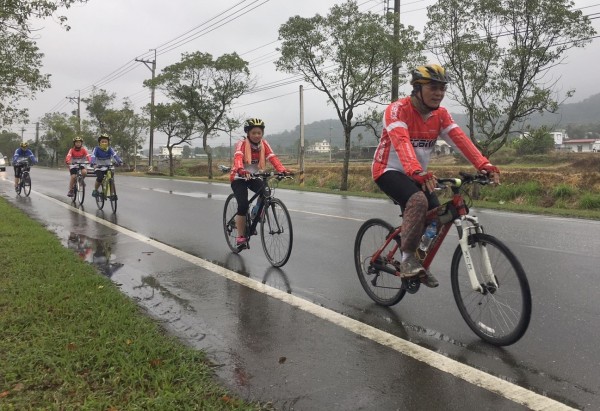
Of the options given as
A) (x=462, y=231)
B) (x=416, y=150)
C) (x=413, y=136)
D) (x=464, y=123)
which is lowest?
(x=462, y=231)

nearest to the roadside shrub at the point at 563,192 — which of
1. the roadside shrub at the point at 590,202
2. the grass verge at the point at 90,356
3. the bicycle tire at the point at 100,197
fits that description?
the roadside shrub at the point at 590,202

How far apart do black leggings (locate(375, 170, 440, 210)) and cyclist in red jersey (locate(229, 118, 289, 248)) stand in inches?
89.8

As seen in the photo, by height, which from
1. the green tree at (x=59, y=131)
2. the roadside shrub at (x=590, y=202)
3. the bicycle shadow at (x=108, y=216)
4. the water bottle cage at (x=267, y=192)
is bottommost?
the bicycle shadow at (x=108, y=216)

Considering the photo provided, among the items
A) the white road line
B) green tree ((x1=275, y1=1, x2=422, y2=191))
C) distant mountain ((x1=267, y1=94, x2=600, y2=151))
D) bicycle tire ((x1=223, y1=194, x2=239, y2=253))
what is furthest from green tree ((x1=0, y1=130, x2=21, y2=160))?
the white road line

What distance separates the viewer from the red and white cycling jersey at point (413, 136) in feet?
13.0

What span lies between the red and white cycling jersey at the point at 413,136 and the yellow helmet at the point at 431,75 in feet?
0.93

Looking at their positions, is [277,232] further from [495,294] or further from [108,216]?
[108,216]

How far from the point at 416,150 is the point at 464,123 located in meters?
17.8

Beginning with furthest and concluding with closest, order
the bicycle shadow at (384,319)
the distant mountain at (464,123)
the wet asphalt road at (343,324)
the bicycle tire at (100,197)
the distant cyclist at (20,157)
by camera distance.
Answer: the distant mountain at (464,123), the distant cyclist at (20,157), the bicycle tire at (100,197), the bicycle shadow at (384,319), the wet asphalt road at (343,324)

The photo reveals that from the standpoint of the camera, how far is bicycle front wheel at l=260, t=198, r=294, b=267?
622 cm

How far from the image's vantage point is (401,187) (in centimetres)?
412

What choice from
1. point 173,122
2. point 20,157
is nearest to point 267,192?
point 20,157

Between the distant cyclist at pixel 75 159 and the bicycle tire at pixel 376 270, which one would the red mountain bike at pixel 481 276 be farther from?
the distant cyclist at pixel 75 159

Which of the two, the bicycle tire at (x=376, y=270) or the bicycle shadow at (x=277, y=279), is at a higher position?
the bicycle tire at (x=376, y=270)
